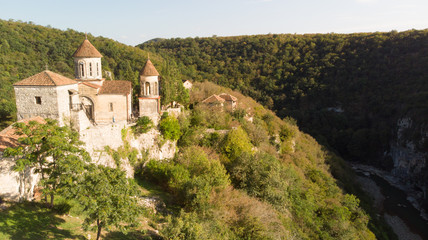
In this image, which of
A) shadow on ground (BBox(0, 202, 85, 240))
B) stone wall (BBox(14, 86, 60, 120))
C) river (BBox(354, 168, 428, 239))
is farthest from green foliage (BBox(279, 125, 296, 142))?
shadow on ground (BBox(0, 202, 85, 240))

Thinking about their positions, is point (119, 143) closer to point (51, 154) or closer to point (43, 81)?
point (43, 81)

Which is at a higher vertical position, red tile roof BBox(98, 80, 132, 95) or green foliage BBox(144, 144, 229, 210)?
red tile roof BBox(98, 80, 132, 95)

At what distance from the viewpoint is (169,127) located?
20766mm

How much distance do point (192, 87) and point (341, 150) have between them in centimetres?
3770

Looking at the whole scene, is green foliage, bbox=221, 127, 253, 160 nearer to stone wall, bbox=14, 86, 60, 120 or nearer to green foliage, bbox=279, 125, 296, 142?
green foliage, bbox=279, 125, 296, 142

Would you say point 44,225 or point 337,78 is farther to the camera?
point 337,78

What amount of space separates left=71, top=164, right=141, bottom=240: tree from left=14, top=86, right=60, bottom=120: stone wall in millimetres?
7251

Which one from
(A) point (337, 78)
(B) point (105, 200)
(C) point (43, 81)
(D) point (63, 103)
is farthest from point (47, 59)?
(A) point (337, 78)

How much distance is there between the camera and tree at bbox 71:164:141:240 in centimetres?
851

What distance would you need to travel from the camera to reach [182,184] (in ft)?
49.9

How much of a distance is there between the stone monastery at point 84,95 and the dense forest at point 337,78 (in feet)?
100

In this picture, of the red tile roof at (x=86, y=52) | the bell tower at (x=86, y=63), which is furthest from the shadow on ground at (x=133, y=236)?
the red tile roof at (x=86, y=52)

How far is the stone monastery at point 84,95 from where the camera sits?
1448 centimetres

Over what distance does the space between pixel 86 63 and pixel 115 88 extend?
2850 millimetres
